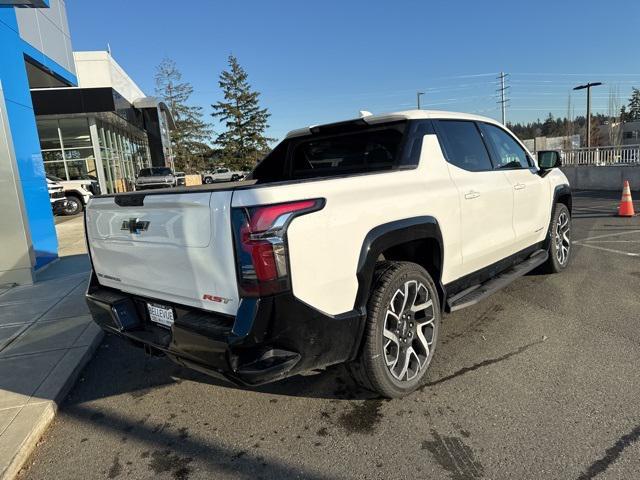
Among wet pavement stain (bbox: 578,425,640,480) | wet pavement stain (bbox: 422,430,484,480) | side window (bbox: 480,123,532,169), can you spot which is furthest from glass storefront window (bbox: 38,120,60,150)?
wet pavement stain (bbox: 578,425,640,480)

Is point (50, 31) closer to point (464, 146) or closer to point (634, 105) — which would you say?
point (464, 146)

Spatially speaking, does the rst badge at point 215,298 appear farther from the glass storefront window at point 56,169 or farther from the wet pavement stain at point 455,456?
the glass storefront window at point 56,169

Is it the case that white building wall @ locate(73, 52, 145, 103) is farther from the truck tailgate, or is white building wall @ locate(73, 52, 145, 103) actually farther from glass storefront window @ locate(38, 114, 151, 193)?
the truck tailgate

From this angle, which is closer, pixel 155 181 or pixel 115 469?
pixel 115 469

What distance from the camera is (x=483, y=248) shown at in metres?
3.89

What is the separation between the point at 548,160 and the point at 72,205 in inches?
712

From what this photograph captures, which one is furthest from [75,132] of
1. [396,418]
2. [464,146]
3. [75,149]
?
[396,418]

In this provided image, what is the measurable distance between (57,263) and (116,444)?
656cm

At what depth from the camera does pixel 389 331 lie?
300 centimetres

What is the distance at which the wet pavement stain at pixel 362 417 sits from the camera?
2809 mm

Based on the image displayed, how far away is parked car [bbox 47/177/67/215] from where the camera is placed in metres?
17.1

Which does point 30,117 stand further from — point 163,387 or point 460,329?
point 460,329

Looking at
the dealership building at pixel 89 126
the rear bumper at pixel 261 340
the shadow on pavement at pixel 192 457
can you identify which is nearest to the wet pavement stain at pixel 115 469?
the shadow on pavement at pixel 192 457

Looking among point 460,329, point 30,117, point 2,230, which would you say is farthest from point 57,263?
point 460,329
